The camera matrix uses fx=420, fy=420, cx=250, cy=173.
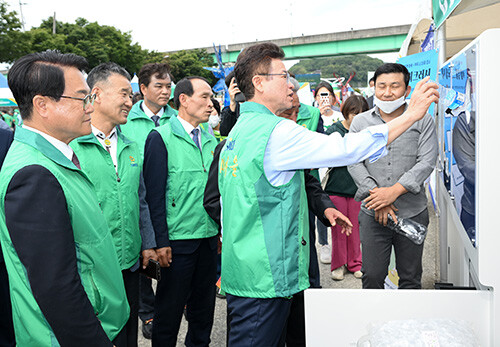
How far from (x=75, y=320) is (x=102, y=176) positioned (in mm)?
1050

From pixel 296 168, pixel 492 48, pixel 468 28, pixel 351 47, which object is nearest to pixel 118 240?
pixel 296 168

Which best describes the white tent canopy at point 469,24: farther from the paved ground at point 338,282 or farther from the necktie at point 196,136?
the necktie at point 196,136

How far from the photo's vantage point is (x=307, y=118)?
3932 millimetres

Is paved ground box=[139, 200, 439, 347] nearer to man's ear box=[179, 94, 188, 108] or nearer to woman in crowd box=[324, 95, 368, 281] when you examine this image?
woman in crowd box=[324, 95, 368, 281]

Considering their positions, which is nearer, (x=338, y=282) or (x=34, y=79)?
(x=34, y=79)

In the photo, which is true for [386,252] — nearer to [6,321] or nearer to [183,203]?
[183,203]

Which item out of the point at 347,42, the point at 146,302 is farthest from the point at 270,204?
the point at 347,42

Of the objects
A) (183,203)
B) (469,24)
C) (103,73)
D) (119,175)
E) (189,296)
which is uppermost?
A: (469,24)

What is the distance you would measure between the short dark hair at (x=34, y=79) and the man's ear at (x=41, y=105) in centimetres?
1

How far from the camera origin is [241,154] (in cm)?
200

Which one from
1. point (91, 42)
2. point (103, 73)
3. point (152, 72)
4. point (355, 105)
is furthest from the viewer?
point (91, 42)

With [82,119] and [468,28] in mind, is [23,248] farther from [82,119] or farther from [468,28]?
[468,28]

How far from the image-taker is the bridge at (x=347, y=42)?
40812 millimetres

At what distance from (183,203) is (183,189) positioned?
10 cm
